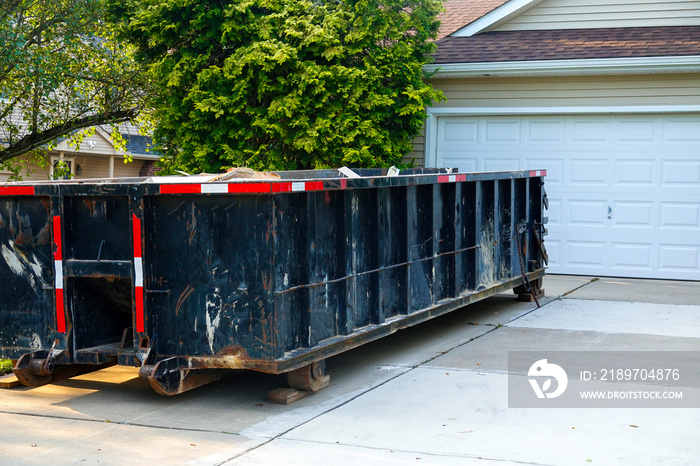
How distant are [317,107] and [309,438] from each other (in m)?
7.83

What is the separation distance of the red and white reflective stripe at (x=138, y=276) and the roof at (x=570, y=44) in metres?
8.97

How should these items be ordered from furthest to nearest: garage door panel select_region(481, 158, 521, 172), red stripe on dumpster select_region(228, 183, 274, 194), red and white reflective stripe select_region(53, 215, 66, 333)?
garage door panel select_region(481, 158, 521, 172) → red and white reflective stripe select_region(53, 215, 66, 333) → red stripe on dumpster select_region(228, 183, 274, 194)

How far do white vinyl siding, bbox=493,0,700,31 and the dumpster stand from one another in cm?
831

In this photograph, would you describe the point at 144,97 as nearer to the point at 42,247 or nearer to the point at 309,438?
the point at 42,247

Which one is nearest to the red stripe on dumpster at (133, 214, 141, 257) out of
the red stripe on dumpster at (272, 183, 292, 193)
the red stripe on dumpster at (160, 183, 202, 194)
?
the red stripe on dumpster at (160, 183, 202, 194)

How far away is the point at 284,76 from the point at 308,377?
7183mm

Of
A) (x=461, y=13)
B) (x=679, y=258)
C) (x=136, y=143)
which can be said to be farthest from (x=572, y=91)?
(x=136, y=143)

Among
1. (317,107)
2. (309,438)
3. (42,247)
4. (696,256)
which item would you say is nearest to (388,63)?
(317,107)

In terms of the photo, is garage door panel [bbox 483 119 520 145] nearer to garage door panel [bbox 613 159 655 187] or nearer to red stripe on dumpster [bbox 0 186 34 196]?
garage door panel [bbox 613 159 655 187]

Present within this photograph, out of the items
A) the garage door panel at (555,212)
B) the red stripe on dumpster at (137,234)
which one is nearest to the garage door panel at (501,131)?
the garage door panel at (555,212)

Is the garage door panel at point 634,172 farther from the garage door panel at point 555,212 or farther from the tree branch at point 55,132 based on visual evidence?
the tree branch at point 55,132

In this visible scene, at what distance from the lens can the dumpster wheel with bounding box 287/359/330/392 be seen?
6.41 metres

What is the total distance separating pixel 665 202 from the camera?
13.0 metres

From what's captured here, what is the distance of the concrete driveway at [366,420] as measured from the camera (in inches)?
202
